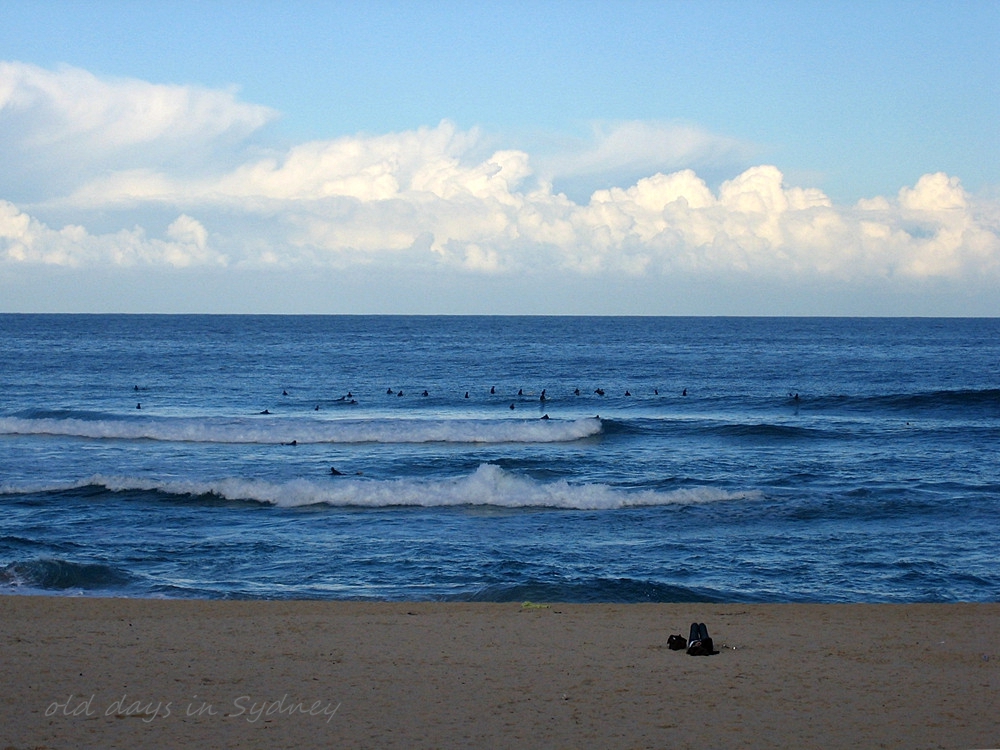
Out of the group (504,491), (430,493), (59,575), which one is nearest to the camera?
(59,575)

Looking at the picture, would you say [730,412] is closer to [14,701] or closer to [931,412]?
[931,412]

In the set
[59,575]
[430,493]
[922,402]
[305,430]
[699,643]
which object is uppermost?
[922,402]

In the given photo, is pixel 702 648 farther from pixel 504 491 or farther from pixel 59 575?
pixel 504 491

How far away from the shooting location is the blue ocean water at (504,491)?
14.0 m

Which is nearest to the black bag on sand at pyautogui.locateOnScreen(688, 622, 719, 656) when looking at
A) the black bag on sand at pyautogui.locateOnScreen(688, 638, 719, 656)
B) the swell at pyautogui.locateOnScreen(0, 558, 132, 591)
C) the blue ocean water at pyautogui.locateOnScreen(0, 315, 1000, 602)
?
the black bag on sand at pyautogui.locateOnScreen(688, 638, 719, 656)

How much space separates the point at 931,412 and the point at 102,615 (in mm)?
34782

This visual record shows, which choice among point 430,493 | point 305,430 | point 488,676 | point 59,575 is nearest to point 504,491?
point 430,493

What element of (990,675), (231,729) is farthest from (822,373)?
(231,729)

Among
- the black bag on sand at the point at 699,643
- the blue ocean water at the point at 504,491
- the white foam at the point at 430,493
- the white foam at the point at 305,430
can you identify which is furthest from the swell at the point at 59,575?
the white foam at the point at 305,430

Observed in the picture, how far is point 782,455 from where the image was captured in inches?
1064

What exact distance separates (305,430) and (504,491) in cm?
1284

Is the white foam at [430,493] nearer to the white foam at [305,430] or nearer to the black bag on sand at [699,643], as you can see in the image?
the white foam at [305,430]

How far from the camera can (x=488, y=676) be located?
29.3 feet

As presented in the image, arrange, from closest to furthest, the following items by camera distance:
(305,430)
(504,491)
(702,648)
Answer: (702,648) → (504,491) → (305,430)
